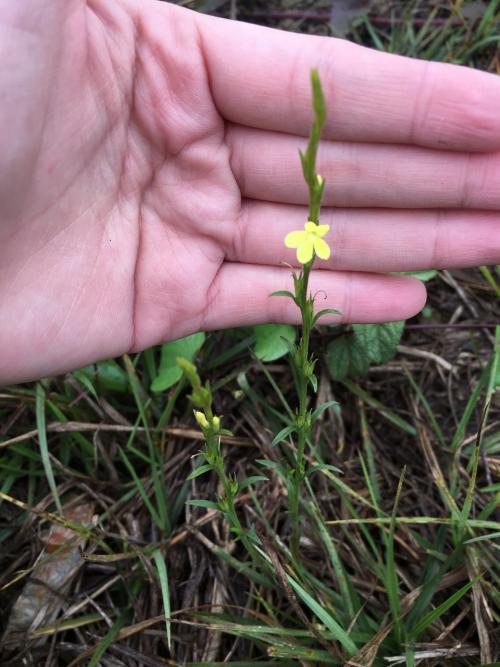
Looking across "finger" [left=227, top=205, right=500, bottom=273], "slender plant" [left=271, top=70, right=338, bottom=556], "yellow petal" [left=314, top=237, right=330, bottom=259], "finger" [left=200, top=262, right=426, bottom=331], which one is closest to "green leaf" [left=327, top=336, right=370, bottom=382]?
"finger" [left=200, top=262, right=426, bottom=331]

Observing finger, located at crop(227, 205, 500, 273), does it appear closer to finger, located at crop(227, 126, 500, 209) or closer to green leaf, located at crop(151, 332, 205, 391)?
finger, located at crop(227, 126, 500, 209)

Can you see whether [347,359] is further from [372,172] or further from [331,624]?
[331,624]

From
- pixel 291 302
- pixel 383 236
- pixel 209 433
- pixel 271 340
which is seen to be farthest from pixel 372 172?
pixel 209 433

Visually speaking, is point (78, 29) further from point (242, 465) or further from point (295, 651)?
point (295, 651)

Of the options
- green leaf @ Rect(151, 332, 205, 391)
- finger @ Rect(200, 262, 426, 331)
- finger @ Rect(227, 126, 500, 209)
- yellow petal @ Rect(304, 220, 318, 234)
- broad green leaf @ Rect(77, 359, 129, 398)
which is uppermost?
yellow petal @ Rect(304, 220, 318, 234)

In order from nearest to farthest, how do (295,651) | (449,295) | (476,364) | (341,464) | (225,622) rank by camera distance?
(295,651) < (225,622) < (341,464) < (476,364) < (449,295)

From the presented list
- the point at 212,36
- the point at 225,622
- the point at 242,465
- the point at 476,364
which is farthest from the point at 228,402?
the point at 212,36

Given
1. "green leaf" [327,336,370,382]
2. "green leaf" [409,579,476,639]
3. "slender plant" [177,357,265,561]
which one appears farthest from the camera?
"green leaf" [327,336,370,382]
